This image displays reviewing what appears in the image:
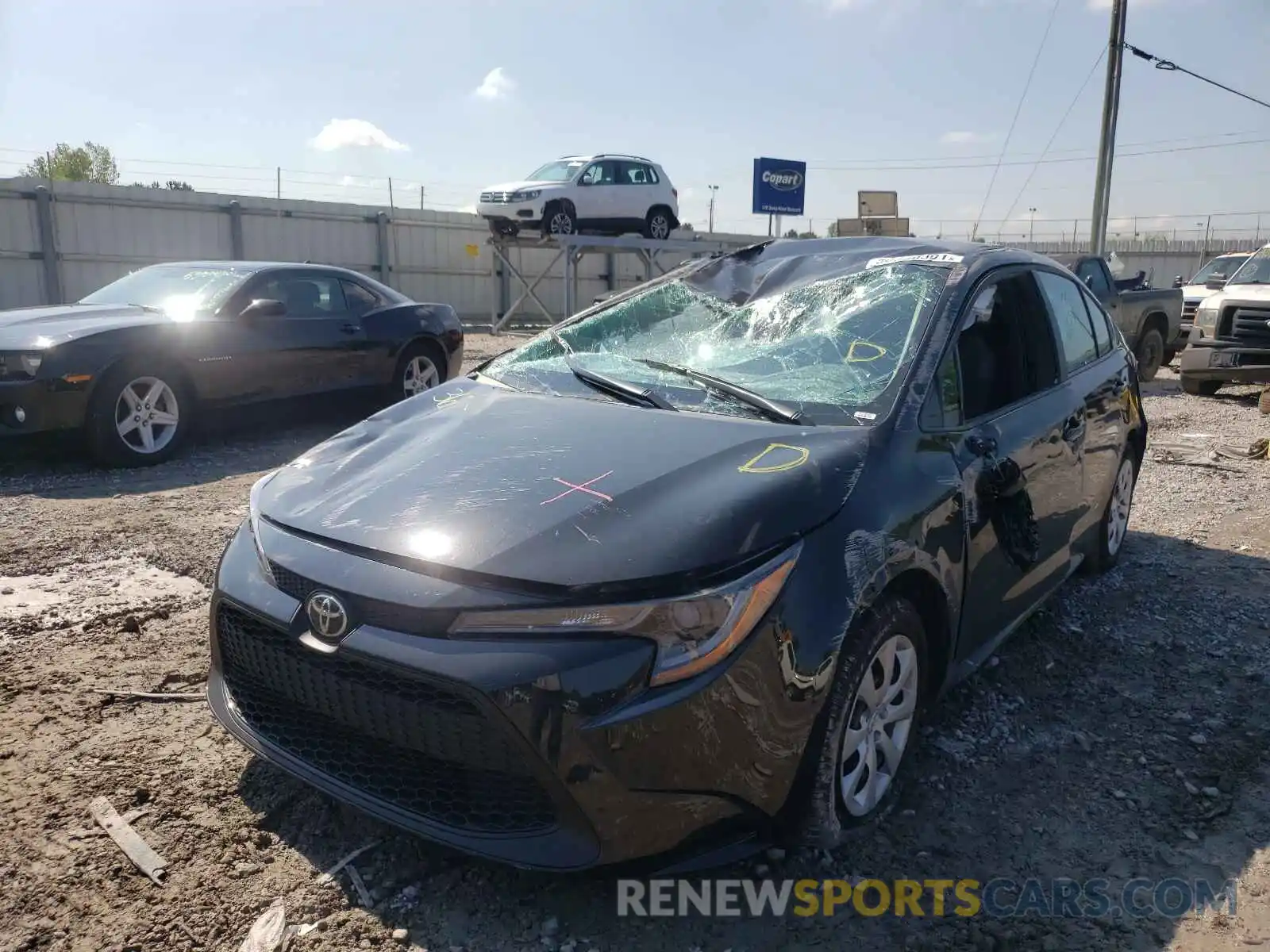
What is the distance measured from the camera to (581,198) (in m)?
19.3

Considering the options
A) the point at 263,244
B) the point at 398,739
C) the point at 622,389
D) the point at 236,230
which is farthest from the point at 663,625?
the point at 263,244

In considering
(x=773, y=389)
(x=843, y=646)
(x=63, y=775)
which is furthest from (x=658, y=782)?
(x=63, y=775)

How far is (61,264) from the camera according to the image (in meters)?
17.9

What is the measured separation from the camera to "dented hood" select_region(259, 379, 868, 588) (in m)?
2.15

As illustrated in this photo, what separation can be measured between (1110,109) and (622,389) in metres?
19.7

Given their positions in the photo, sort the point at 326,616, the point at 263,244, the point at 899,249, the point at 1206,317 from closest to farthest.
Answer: the point at 326,616, the point at 899,249, the point at 1206,317, the point at 263,244

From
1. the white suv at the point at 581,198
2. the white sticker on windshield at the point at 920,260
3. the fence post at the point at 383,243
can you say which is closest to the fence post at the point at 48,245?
the fence post at the point at 383,243

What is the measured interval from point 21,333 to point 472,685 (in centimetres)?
583

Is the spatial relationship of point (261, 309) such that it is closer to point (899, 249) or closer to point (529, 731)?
point (899, 249)

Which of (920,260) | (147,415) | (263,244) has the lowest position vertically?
(147,415)

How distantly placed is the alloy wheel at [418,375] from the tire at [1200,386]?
8971 mm

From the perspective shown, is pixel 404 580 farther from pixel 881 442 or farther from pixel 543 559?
pixel 881 442

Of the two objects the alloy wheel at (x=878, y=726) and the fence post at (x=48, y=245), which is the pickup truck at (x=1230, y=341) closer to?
the alloy wheel at (x=878, y=726)

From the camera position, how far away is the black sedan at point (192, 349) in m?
6.20
